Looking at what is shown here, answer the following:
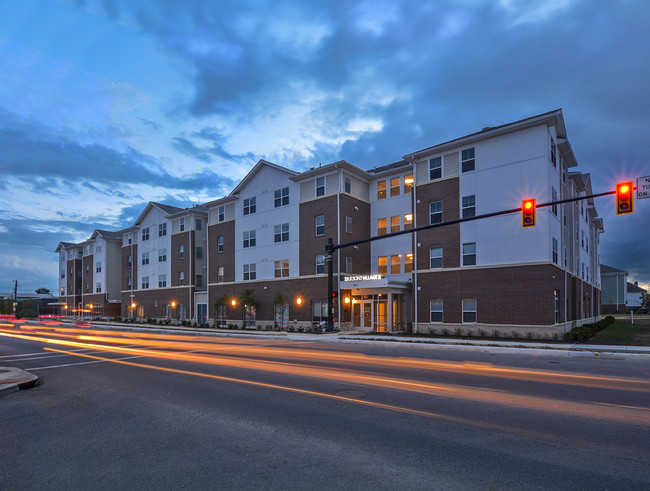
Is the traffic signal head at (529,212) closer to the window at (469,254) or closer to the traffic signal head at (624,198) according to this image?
the traffic signal head at (624,198)

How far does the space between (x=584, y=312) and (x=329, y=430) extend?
40.2 m

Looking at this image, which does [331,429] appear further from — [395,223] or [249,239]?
[249,239]

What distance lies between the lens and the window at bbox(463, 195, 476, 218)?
2727 centimetres

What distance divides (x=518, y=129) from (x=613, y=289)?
2825 inches

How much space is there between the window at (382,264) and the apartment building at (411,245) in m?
0.12

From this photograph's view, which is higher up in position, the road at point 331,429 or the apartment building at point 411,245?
the apartment building at point 411,245

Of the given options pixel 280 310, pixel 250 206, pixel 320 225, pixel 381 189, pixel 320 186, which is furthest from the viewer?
pixel 250 206

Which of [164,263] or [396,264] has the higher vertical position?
[164,263]

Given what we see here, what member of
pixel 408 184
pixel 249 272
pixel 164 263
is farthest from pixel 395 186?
pixel 164 263

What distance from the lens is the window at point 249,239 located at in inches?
1570

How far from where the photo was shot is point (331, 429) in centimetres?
672

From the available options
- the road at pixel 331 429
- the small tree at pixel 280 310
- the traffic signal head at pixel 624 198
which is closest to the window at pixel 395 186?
the small tree at pixel 280 310

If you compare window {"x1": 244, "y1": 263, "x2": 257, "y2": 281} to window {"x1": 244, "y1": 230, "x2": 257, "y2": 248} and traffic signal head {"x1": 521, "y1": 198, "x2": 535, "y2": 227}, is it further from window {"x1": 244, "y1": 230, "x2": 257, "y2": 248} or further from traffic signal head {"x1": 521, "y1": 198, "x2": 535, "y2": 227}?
traffic signal head {"x1": 521, "y1": 198, "x2": 535, "y2": 227}

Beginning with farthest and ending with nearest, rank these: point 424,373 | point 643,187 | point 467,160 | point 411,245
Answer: point 411,245 → point 467,160 → point 643,187 → point 424,373
